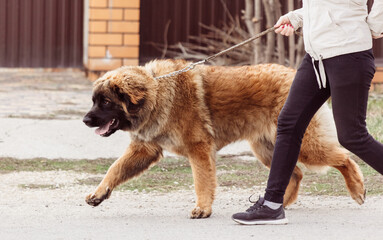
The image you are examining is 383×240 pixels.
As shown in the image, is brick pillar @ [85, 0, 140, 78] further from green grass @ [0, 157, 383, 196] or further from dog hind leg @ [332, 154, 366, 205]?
dog hind leg @ [332, 154, 366, 205]

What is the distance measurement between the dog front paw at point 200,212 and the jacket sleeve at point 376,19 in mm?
1697

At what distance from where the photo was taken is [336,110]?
4871 mm

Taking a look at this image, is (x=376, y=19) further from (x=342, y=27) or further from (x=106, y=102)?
(x=106, y=102)

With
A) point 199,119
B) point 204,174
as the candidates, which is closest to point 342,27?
point 199,119

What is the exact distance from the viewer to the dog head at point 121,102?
5641 millimetres

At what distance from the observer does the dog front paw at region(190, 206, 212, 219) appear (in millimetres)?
5520

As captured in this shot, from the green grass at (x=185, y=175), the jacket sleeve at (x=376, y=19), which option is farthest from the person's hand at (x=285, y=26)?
the green grass at (x=185, y=175)

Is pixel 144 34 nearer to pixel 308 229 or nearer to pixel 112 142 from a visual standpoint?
pixel 112 142

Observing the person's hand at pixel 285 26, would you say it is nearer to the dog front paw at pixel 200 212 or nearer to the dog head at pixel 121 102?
the dog head at pixel 121 102

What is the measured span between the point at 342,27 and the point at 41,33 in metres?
10.5

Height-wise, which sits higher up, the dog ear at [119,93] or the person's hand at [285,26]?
the person's hand at [285,26]

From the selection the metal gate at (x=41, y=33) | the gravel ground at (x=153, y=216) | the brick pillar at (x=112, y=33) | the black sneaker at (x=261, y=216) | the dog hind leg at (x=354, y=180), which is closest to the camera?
the gravel ground at (x=153, y=216)

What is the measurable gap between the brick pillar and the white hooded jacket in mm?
8647

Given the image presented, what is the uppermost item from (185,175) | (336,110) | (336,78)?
(336,78)
